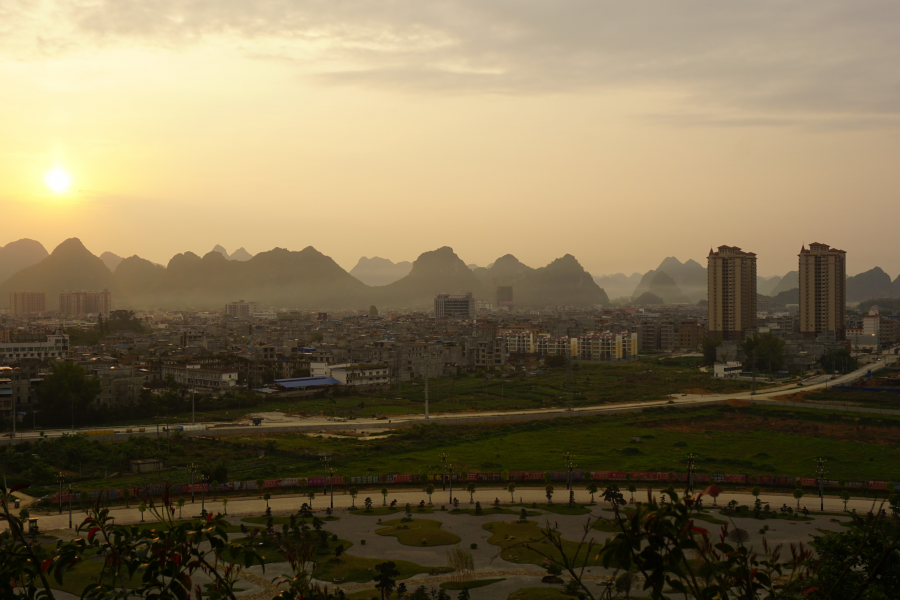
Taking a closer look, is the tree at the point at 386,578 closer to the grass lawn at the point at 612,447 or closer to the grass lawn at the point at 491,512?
the grass lawn at the point at 491,512

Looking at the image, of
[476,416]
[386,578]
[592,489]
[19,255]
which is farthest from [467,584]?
[19,255]

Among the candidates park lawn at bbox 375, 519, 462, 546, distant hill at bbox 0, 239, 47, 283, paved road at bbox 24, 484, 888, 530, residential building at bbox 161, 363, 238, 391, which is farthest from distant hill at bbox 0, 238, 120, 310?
park lawn at bbox 375, 519, 462, 546

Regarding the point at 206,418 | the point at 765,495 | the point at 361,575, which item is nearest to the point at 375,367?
the point at 206,418

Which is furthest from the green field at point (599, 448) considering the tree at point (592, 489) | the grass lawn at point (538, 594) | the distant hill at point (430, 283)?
the distant hill at point (430, 283)

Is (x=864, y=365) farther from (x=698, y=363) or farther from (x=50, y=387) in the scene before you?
(x=50, y=387)

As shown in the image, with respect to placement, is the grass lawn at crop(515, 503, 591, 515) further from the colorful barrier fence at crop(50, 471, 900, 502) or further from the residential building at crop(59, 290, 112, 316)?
the residential building at crop(59, 290, 112, 316)

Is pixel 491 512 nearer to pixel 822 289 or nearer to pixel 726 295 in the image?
pixel 726 295
